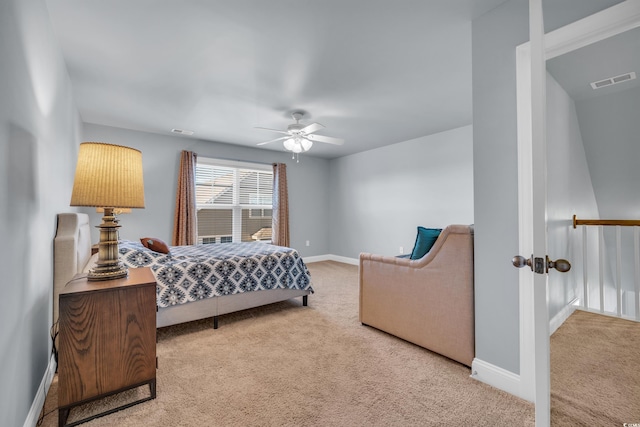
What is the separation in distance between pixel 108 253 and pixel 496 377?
2573 mm

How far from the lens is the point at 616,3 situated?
4.47 ft

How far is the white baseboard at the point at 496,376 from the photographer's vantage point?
1.69m

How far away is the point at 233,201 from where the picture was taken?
18.0 feet

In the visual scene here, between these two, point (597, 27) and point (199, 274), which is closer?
point (597, 27)

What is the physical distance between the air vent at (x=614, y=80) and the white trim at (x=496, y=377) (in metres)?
2.41

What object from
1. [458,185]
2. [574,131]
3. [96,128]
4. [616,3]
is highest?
[96,128]

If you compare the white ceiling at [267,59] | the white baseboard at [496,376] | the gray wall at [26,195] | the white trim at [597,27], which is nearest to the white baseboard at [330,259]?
the white ceiling at [267,59]

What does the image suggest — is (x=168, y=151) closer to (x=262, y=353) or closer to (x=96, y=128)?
(x=96, y=128)

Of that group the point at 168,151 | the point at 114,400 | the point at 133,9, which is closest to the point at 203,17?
the point at 133,9

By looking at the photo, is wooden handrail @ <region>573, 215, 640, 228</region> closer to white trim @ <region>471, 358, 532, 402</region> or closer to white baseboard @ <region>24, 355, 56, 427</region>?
white trim @ <region>471, 358, 532, 402</region>

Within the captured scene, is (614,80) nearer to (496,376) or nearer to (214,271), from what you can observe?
(496,376)

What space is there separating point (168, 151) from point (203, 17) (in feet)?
10.9

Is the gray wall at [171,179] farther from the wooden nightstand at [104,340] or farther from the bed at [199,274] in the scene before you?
the wooden nightstand at [104,340]

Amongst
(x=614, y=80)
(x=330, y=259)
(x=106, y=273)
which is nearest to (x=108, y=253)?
(x=106, y=273)
